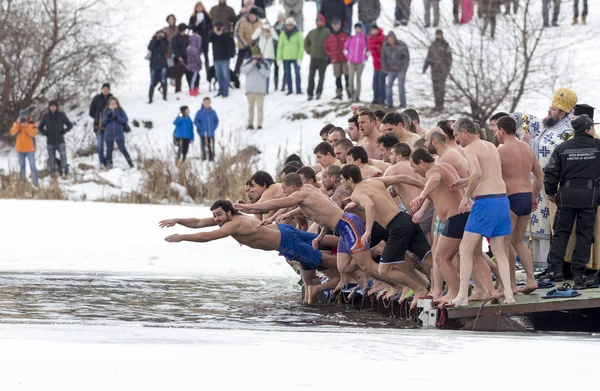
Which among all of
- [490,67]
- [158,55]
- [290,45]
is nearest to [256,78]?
[290,45]

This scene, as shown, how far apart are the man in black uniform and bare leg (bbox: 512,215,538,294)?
420 mm

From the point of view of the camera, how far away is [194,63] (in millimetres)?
30766

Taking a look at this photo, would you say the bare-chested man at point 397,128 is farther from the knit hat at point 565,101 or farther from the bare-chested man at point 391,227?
the knit hat at point 565,101

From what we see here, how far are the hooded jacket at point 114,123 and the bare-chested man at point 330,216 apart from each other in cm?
1536

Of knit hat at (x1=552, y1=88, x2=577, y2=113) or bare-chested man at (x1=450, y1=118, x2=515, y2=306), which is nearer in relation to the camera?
bare-chested man at (x1=450, y1=118, x2=515, y2=306)

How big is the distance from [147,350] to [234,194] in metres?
14.3

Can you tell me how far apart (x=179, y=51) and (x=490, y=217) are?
19.9m

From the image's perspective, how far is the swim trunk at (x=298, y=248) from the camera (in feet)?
44.7

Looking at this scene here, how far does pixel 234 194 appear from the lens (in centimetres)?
2244

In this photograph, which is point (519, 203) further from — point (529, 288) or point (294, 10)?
point (294, 10)

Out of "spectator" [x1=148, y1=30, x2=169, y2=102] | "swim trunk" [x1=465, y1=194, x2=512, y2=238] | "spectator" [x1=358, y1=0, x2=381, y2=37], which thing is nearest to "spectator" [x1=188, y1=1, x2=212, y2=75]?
"spectator" [x1=148, y1=30, x2=169, y2=102]

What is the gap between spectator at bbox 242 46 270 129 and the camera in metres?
28.2

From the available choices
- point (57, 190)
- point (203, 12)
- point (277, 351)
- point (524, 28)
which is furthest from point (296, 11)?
point (277, 351)

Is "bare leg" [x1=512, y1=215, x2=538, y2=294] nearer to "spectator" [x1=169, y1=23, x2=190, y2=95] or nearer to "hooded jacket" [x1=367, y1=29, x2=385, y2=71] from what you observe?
"hooded jacket" [x1=367, y1=29, x2=385, y2=71]
